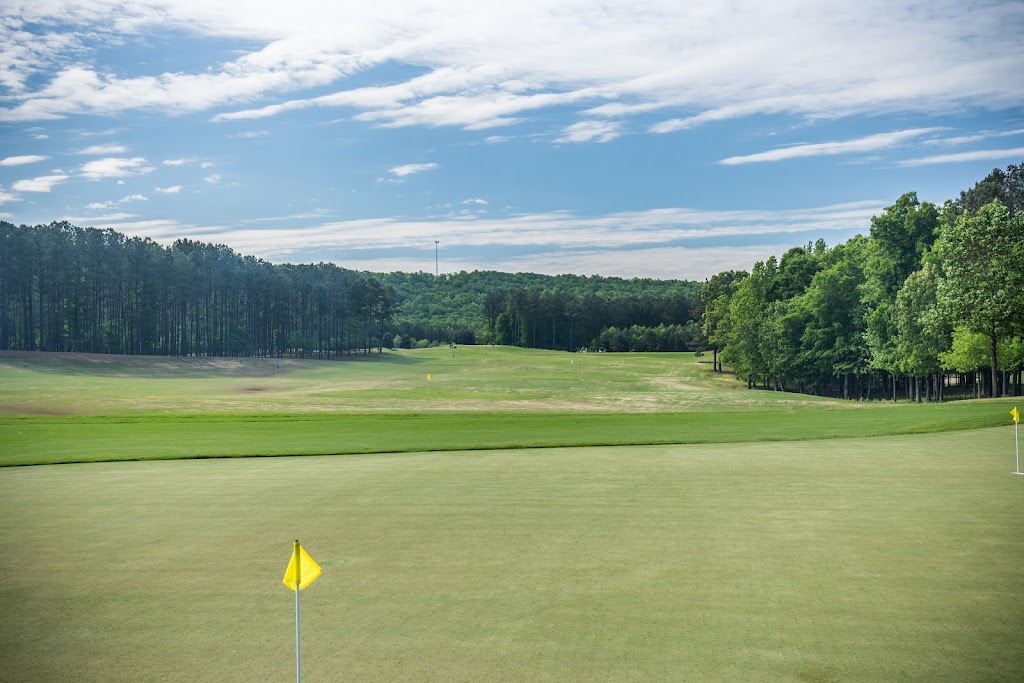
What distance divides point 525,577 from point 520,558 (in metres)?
1.00

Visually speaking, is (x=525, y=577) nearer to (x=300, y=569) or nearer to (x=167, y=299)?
(x=300, y=569)

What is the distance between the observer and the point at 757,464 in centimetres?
2284

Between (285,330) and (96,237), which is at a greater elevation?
(96,237)

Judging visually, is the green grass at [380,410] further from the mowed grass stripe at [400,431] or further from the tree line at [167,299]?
the tree line at [167,299]

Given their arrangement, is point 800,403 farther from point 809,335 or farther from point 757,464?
point 757,464

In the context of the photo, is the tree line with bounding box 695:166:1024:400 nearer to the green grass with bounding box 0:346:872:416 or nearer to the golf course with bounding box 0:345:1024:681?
the green grass with bounding box 0:346:872:416

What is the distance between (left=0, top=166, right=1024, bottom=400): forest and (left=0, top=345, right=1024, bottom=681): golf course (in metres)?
28.8

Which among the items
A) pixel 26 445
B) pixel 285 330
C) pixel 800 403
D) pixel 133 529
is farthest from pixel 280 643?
pixel 285 330

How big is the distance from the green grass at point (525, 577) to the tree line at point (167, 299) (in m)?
81.3

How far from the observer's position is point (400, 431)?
116 ft

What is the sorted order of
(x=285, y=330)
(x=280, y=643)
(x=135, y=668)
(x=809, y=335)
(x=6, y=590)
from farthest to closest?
(x=285, y=330) < (x=809, y=335) < (x=6, y=590) < (x=280, y=643) < (x=135, y=668)

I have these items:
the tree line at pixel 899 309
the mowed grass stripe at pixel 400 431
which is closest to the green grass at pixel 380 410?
the mowed grass stripe at pixel 400 431

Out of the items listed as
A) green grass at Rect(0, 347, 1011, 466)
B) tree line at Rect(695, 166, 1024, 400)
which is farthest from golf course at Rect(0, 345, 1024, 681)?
tree line at Rect(695, 166, 1024, 400)

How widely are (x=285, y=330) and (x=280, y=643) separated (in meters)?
126
